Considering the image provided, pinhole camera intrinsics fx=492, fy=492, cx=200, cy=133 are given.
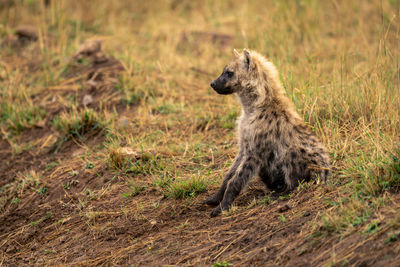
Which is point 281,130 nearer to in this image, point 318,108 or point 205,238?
point 318,108

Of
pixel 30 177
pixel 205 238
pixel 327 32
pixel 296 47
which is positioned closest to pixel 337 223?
pixel 205 238

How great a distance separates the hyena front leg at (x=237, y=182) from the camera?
3.98 metres

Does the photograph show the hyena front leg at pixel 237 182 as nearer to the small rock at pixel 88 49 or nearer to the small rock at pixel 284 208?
the small rock at pixel 284 208

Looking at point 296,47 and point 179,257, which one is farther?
point 296,47

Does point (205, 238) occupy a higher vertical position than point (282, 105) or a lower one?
lower

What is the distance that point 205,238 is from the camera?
3.58m

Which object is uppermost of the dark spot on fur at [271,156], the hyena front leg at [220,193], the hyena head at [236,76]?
the hyena head at [236,76]

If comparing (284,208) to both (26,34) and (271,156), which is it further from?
(26,34)

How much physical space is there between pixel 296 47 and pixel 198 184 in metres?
3.93

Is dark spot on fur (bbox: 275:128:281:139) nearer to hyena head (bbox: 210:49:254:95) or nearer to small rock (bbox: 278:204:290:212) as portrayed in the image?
hyena head (bbox: 210:49:254:95)

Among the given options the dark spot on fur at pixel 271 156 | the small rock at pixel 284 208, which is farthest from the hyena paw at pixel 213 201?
the small rock at pixel 284 208

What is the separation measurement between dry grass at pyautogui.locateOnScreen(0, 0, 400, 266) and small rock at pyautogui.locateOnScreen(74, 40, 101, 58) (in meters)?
0.19

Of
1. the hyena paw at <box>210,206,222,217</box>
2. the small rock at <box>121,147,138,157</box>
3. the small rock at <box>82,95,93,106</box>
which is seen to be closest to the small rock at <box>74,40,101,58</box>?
the small rock at <box>82,95,93,106</box>

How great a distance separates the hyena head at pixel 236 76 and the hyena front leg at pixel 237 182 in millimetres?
710
